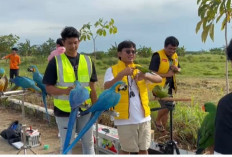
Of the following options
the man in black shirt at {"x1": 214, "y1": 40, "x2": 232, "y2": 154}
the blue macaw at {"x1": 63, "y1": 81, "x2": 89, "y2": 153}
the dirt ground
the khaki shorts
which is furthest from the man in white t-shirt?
the dirt ground

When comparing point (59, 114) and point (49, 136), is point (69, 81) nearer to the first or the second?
point (59, 114)

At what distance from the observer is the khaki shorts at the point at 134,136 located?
264 centimetres

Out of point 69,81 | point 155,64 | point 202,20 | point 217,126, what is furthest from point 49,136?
point 217,126

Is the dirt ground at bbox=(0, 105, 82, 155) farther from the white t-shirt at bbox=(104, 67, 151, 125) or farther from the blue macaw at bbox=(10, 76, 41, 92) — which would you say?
the white t-shirt at bbox=(104, 67, 151, 125)

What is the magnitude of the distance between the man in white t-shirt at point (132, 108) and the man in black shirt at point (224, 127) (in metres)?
1.36

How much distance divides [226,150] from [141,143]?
58.9 inches

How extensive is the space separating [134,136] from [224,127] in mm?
1476

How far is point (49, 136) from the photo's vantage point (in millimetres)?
4980

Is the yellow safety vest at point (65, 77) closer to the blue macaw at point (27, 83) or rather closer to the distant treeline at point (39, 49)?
the blue macaw at point (27, 83)

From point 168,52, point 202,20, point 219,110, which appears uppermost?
point 202,20

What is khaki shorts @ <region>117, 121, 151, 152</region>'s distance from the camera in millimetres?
2637

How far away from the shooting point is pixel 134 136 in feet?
8.67

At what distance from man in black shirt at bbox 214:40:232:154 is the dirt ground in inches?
123

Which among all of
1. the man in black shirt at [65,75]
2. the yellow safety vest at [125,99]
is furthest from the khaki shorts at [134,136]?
the man in black shirt at [65,75]
